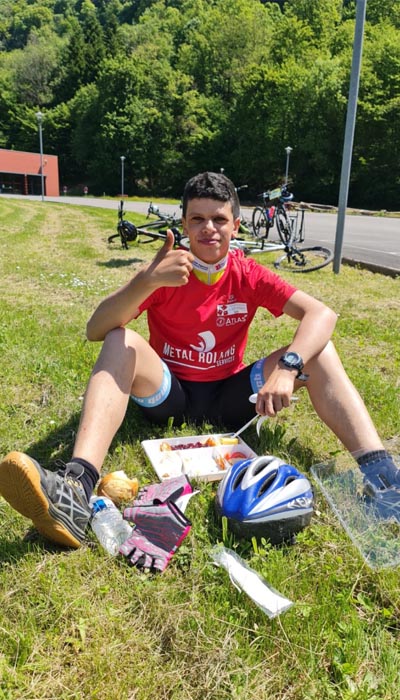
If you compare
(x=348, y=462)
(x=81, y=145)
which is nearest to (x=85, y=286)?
(x=348, y=462)

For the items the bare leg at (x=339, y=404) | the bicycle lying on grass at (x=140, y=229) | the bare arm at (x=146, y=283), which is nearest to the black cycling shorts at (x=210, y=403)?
the bare leg at (x=339, y=404)

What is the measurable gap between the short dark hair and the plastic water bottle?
1.56 meters

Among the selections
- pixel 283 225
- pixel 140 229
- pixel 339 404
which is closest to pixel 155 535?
pixel 339 404

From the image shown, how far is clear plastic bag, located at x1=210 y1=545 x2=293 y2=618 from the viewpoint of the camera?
1835mm

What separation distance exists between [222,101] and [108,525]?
245 ft

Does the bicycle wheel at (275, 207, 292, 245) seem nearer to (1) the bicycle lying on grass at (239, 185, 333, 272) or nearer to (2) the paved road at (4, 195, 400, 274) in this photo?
(1) the bicycle lying on grass at (239, 185, 333, 272)

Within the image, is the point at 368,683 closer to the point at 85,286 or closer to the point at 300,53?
the point at 85,286

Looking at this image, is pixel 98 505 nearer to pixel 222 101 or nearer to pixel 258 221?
Result: pixel 258 221

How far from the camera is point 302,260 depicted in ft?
32.3

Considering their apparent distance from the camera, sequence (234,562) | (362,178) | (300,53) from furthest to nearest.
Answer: (300,53), (362,178), (234,562)

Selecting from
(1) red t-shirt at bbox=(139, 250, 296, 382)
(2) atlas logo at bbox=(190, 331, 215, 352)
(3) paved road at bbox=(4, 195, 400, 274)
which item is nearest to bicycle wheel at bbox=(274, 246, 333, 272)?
(3) paved road at bbox=(4, 195, 400, 274)

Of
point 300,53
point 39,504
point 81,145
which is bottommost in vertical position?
point 39,504

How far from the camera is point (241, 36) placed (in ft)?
251

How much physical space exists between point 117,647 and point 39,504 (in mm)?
567
